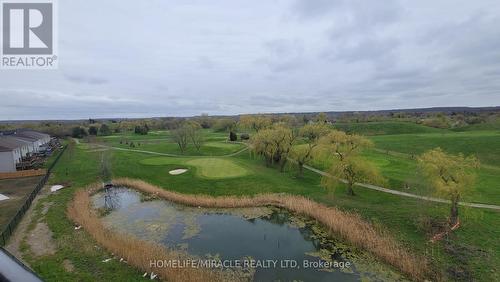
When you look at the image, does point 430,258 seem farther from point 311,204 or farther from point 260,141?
point 260,141

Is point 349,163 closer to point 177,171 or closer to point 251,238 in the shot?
point 251,238

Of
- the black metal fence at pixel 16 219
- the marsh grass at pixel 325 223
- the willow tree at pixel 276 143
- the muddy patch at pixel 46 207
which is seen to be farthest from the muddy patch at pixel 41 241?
the willow tree at pixel 276 143

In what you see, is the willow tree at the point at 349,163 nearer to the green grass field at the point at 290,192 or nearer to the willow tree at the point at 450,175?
the green grass field at the point at 290,192

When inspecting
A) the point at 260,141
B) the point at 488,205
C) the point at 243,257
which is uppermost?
the point at 260,141

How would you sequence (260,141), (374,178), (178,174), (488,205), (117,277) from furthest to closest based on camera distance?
(260,141) → (178,174) → (374,178) → (488,205) → (117,277)

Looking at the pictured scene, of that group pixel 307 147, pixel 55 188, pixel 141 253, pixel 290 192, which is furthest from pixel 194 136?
pixel 141 253

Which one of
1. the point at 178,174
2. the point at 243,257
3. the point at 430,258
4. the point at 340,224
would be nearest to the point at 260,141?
the point at 178,174

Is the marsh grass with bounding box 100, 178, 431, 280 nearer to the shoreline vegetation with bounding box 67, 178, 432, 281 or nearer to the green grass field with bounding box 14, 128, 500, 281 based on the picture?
the shoreline vegetation with bounding box 67, 178, 432, 281

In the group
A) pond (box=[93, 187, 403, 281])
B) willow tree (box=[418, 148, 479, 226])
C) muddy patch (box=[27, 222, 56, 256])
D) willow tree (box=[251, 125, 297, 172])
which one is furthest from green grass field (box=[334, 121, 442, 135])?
muddy patch (box=[27, 222, 56, 256])
